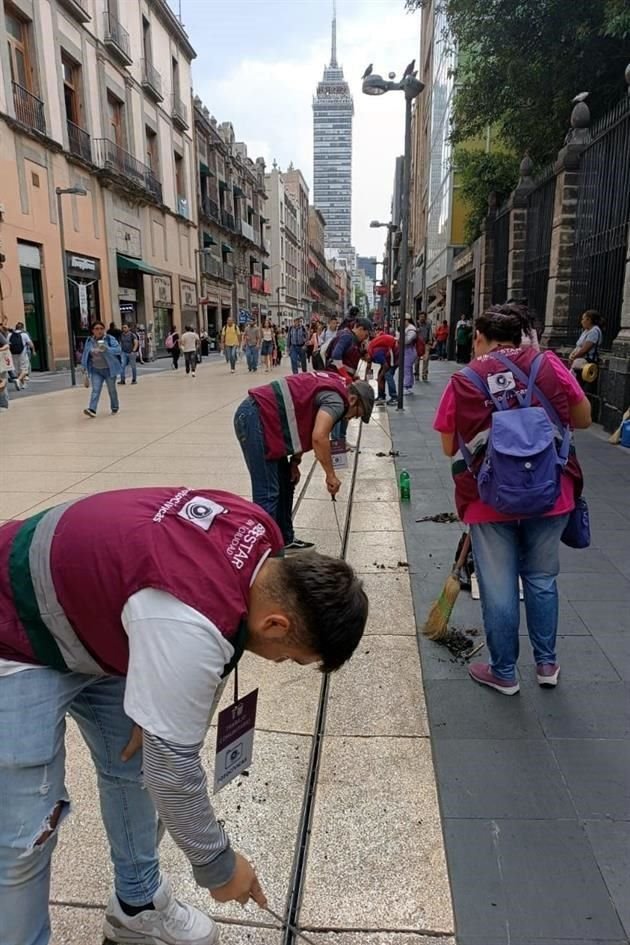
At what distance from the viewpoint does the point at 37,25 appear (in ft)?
68.5

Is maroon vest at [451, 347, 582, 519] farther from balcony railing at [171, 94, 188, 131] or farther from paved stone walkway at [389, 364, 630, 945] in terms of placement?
balcony railing at [171, 94, 188, 131]

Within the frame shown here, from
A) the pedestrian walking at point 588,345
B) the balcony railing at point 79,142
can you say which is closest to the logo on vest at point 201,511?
the pedestrian walking at point 588,345

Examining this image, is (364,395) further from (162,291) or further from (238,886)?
(162,291)

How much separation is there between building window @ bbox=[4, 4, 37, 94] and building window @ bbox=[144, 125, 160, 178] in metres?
10.6

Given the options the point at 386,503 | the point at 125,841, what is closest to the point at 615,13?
the point at 386,503

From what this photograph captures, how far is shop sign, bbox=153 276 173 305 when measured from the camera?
3238 cm

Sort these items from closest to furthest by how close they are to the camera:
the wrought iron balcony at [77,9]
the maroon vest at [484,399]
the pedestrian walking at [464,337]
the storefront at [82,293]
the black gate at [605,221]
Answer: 1. the maroon vest at [484,399]
2. the black gate at [605,221]
3. the pedestrian walking at [464,337]
4. the wrought iron balcony at [77,9]
5. the storefront at [82,293]

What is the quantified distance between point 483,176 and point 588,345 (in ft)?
47.3

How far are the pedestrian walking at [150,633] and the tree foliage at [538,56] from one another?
12.2m

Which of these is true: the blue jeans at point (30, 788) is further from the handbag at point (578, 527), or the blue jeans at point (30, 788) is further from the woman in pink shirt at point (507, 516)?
the handbag at point (578, 527)

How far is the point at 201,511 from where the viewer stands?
1.38 m

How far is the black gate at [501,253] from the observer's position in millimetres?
17031

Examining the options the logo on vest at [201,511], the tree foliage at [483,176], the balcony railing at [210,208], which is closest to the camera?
the logo on vest at [201,511]

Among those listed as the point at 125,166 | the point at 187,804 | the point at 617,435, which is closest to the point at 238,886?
the point at 187,804
